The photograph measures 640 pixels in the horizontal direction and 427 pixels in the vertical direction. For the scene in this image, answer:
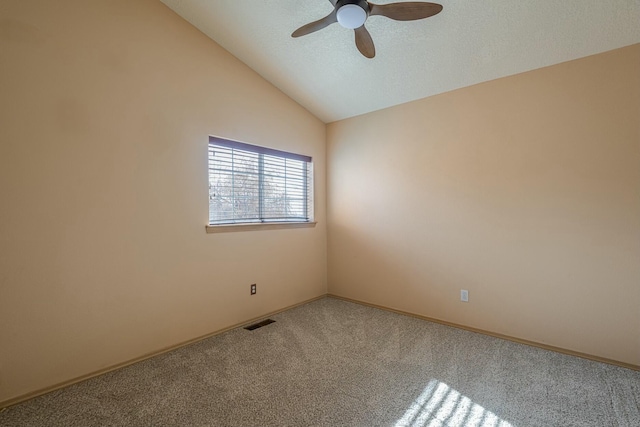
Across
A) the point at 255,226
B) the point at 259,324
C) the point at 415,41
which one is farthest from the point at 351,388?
the point at 415,41

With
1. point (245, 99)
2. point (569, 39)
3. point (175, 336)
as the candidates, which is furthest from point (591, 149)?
point (175, 336)

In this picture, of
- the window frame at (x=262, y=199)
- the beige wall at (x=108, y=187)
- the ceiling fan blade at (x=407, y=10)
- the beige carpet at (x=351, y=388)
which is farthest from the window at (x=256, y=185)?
the ceiling fan blade at (x=407, y=10)

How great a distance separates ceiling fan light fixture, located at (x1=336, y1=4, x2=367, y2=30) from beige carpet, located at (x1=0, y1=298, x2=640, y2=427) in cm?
230

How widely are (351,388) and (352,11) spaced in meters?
2.32

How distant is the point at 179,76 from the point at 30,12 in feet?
3.01

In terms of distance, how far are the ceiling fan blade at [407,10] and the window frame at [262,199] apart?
68.0 inches

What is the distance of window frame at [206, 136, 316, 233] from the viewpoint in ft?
9.26

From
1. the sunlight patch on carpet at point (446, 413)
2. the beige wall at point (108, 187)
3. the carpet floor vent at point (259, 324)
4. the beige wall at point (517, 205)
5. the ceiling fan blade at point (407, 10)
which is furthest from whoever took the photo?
the carpet floor vent at point (259, 324)

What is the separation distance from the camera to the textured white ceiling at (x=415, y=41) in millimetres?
2004

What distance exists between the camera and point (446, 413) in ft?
5.50

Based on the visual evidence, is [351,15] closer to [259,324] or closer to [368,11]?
[368,11]

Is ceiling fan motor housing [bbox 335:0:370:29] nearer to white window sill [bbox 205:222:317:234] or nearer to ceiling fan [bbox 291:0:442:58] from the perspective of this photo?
ceiling fan [bbox 291:0:442:58]

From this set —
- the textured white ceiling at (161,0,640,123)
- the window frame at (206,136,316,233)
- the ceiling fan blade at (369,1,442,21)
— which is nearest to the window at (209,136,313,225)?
the window frame at (206,136,316,233)

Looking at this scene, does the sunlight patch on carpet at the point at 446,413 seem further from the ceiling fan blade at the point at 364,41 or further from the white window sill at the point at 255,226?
the ceiling fan blade at the point at 364,41
